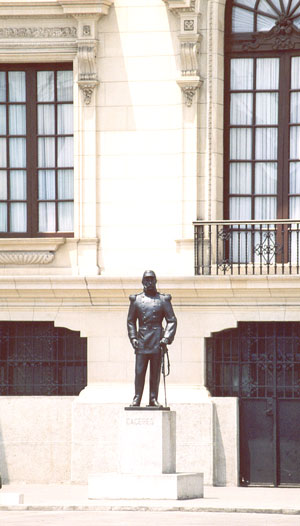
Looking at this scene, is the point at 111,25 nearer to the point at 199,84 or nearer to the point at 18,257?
the point at 199,84

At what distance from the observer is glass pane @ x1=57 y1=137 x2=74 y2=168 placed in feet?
110

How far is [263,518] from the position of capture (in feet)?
81.3

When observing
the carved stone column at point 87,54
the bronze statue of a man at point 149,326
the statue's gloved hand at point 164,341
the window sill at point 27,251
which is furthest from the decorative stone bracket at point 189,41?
the statue's gloved hand at point 164,341

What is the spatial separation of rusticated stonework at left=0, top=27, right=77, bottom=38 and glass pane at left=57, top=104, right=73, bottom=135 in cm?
142

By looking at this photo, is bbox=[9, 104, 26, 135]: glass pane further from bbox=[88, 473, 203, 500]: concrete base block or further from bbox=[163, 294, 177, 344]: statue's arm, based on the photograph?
bbox=[88, 473, 203, 500]: concrete base block

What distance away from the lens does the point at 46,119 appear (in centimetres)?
3362

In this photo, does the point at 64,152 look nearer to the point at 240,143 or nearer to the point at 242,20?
the point at 240,143

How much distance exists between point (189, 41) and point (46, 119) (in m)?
3.29

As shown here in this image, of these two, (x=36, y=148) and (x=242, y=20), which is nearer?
(x=242, y=20)

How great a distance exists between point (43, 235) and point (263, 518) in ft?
33.9

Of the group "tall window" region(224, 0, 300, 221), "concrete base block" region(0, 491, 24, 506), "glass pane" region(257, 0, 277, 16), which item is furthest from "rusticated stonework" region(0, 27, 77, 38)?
"concrete base block" region(0, 491, 24, 506)

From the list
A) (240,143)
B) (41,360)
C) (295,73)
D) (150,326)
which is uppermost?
(295,73)

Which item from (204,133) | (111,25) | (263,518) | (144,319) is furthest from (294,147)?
(263,518)

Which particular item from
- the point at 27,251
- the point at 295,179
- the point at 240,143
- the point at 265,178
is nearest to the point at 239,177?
the point at 265,178
